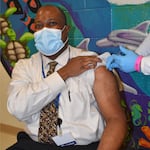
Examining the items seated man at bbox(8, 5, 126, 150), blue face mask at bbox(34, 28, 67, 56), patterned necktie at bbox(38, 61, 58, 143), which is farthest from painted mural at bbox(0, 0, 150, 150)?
patterned necktie at bbox(38, 61, 58, 143)

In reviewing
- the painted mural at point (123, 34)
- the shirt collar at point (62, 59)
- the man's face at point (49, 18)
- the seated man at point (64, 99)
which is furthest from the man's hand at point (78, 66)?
the painted mural at point (123, 34)

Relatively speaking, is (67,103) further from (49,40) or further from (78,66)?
(49,40)

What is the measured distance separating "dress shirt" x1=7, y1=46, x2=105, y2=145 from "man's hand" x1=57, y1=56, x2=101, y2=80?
0.11 feet

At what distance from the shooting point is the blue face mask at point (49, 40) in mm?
1830

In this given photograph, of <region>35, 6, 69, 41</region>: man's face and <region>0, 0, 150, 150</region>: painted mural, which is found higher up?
<region>35, 6, 69, 41</region>: man's face

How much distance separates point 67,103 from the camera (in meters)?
1.81

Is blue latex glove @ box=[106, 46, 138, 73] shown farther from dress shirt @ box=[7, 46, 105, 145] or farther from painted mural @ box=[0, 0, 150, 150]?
painted mural @ box=[0, 0, 150, 150]

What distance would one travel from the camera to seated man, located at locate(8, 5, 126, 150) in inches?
68.0

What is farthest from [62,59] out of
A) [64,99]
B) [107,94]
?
[107,94]

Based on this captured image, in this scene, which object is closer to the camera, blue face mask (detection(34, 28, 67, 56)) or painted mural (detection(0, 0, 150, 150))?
blue face mask (detection(34, 28, 67, 56))

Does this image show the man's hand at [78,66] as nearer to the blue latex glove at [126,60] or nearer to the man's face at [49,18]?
the blue latex glove at [126,60]

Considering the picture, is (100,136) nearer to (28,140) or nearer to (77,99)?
(77,99)

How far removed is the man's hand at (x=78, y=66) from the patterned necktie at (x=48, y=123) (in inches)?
8.5

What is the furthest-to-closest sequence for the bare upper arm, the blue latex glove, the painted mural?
1. the painted mural
2. the bare upper arm
3. the blue latex glove
